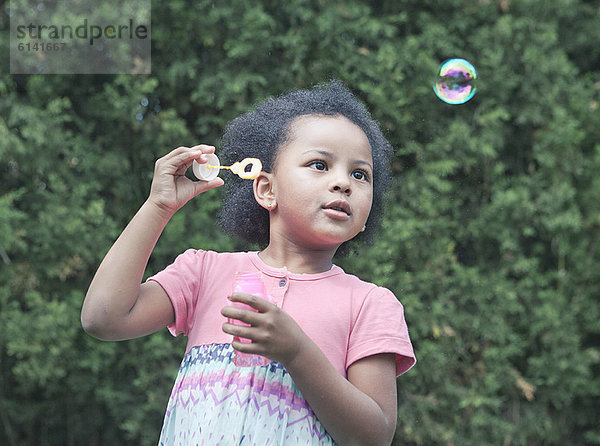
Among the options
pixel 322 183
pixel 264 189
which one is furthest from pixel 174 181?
pixel 322 183

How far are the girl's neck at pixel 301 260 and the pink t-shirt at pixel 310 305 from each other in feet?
0.08

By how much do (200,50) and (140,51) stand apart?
0.36 m

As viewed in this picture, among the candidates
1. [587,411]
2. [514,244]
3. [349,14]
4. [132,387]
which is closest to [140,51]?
[349,14]

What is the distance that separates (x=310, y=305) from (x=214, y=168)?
38 cm

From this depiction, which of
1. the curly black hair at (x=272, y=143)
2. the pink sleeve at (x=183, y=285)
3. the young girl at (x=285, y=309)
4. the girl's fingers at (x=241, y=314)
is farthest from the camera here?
the curly black hair at (x=272, y=143)

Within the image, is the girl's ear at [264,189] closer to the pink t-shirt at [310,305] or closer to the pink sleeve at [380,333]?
the pink t-shirt at [310,305]

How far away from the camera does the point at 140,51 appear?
4.05m

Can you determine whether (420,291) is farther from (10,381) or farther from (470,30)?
(10,381)

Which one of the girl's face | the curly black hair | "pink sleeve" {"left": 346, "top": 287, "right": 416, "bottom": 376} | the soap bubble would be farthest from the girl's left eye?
the soap bubble

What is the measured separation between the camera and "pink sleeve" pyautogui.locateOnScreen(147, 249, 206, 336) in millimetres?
1574

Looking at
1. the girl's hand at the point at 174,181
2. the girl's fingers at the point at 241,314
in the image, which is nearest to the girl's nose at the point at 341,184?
the girl's hand at the point at 174,181

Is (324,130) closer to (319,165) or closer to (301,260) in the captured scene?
(319,165)

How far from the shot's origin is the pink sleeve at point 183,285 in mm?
1574

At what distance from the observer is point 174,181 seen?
1588mm
